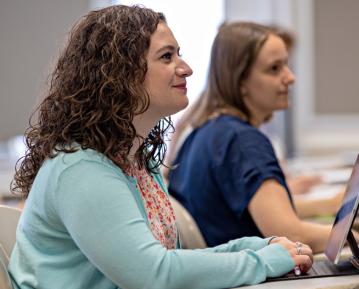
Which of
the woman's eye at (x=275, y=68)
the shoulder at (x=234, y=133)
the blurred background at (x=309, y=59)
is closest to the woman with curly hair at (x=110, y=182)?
the shoulder at (x=234, y=133)

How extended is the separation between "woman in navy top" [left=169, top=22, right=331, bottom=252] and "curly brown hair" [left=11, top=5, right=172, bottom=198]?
50 cm

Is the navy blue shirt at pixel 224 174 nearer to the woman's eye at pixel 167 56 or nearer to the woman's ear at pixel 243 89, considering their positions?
the woman's ear at pixel 243 89

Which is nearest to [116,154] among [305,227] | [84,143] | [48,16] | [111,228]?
[84,143]

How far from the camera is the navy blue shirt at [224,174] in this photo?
183 cm

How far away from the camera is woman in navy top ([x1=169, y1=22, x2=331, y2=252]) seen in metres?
1.77

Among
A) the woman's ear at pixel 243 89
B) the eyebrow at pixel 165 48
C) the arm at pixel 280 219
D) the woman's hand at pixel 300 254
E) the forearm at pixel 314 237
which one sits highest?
the eyebrow at pixel 165 48

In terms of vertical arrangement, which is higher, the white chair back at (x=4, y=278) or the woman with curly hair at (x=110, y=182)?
the woman with curly hair at (x=110, y=182)

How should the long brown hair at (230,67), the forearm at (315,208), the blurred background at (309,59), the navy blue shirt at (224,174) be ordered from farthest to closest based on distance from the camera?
1. the blurred background at (309,59)
2. the forearm at (315,208)
3. the long brown hair at (230,67)
4. the navy blue shirt at (224,174)

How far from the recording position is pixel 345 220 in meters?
1.30

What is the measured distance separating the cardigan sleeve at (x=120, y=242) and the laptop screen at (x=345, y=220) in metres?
0.19

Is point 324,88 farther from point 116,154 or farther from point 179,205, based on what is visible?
point 116,154

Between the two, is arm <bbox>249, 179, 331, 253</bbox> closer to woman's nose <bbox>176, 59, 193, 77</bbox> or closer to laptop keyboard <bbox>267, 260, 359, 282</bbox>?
laptop keyboard <bbox>267, 260, 359, 282</bbox>

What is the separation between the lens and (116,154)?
49.2 inches

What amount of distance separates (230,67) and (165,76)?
2.74ft
